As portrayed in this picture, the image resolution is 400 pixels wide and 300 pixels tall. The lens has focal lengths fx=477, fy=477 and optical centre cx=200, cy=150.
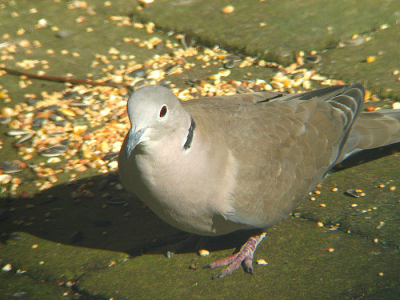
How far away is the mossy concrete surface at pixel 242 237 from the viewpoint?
252 centimetres

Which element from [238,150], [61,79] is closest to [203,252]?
[238,150]

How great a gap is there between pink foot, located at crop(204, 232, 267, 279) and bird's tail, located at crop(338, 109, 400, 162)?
93cm

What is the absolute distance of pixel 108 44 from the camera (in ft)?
15.7

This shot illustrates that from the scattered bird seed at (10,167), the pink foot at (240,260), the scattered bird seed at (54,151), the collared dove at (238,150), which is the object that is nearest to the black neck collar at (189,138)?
the collared dove at (238,150)

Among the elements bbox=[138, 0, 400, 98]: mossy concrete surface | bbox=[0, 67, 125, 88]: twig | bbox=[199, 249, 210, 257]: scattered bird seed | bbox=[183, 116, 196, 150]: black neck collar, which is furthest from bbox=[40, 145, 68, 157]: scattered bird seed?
bbox=[138, 0, 400, 98]: mossy concrete surface

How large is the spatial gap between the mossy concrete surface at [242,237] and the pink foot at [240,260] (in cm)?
4

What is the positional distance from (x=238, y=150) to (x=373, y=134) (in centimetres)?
116

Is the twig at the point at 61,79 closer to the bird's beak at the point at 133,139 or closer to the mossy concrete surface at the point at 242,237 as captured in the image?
the mossy concrete surface at the point at 242,237

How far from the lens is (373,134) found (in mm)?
3293

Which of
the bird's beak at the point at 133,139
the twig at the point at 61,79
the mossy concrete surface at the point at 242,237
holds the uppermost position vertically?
the bird's beak at the point at 133,139

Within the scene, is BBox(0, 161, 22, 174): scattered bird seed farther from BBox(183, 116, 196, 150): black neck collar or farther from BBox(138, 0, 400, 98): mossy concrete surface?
BBox(138, 0, 400, 98): mossy concrete surface

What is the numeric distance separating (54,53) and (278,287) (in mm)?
3335

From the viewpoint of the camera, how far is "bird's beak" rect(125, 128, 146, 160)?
2.19m

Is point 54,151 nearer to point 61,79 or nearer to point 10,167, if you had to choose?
point 10,167
